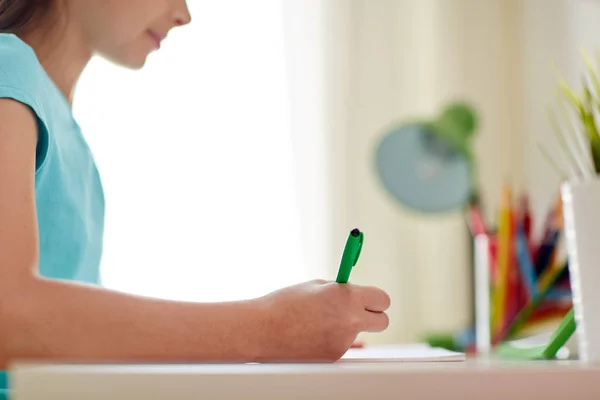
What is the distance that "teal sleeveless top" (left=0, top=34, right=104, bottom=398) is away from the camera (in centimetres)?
57

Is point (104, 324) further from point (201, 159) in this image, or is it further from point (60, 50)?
point (201, 159)

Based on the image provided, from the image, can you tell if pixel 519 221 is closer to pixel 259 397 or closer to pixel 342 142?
pixel 342 142

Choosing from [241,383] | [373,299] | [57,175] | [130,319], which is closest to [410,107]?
→ [57,175]

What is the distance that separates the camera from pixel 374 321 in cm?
53

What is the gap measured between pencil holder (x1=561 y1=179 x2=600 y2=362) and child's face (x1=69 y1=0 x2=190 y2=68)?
1.49 ft

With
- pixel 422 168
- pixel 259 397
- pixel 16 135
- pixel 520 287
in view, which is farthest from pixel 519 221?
pixel 259 397

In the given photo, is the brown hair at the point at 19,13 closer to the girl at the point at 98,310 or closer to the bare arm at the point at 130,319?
the girl at the point at 98,310

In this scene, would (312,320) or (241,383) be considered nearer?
(241,383)

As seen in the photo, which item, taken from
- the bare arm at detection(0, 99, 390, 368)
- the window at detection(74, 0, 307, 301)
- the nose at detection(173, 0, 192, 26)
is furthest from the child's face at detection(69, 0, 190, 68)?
the window at detection(74, 0, 307, 301)

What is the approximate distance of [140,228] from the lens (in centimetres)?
160

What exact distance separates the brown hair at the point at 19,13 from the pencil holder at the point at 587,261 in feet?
1.84

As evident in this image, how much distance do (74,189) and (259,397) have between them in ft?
1.69

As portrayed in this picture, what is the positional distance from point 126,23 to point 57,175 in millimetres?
188

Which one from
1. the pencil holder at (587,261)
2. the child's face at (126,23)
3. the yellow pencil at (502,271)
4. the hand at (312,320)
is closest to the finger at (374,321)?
the hand at (312,320)
